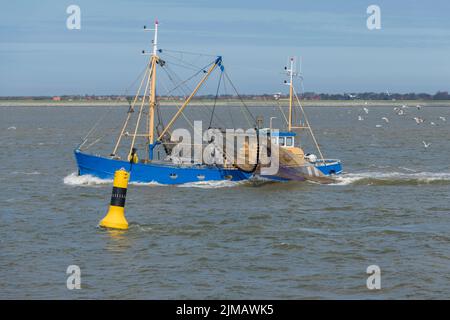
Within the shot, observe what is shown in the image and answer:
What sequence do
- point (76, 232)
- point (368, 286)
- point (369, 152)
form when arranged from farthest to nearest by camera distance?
point (369, 152), point (76, 232), point (368, 286)

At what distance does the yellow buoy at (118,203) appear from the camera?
3697cm

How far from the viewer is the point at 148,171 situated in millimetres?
55531

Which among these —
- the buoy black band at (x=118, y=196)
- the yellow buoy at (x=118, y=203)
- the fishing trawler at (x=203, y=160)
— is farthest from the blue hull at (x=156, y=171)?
the buoy black band at (x=118, y=196)

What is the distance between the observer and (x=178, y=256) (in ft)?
112

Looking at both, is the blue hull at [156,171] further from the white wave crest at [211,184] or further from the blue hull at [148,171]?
the white wave crest at [211,184]

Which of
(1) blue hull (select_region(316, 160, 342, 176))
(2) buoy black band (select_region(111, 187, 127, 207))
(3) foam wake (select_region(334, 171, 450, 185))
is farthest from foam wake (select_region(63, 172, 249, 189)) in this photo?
(2) buoy black band (select_region(111, 187, 127, 207))

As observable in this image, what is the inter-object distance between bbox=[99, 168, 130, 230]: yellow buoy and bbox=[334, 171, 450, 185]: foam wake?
23.8m

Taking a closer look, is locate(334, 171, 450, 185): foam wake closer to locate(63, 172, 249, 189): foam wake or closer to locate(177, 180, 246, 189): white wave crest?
locate(177, 180, 246, 189): white wave crest

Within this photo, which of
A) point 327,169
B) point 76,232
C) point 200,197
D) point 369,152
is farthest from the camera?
point 369,152

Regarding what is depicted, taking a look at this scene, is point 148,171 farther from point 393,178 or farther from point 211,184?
point 393,178

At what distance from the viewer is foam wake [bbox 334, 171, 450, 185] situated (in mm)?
59750
